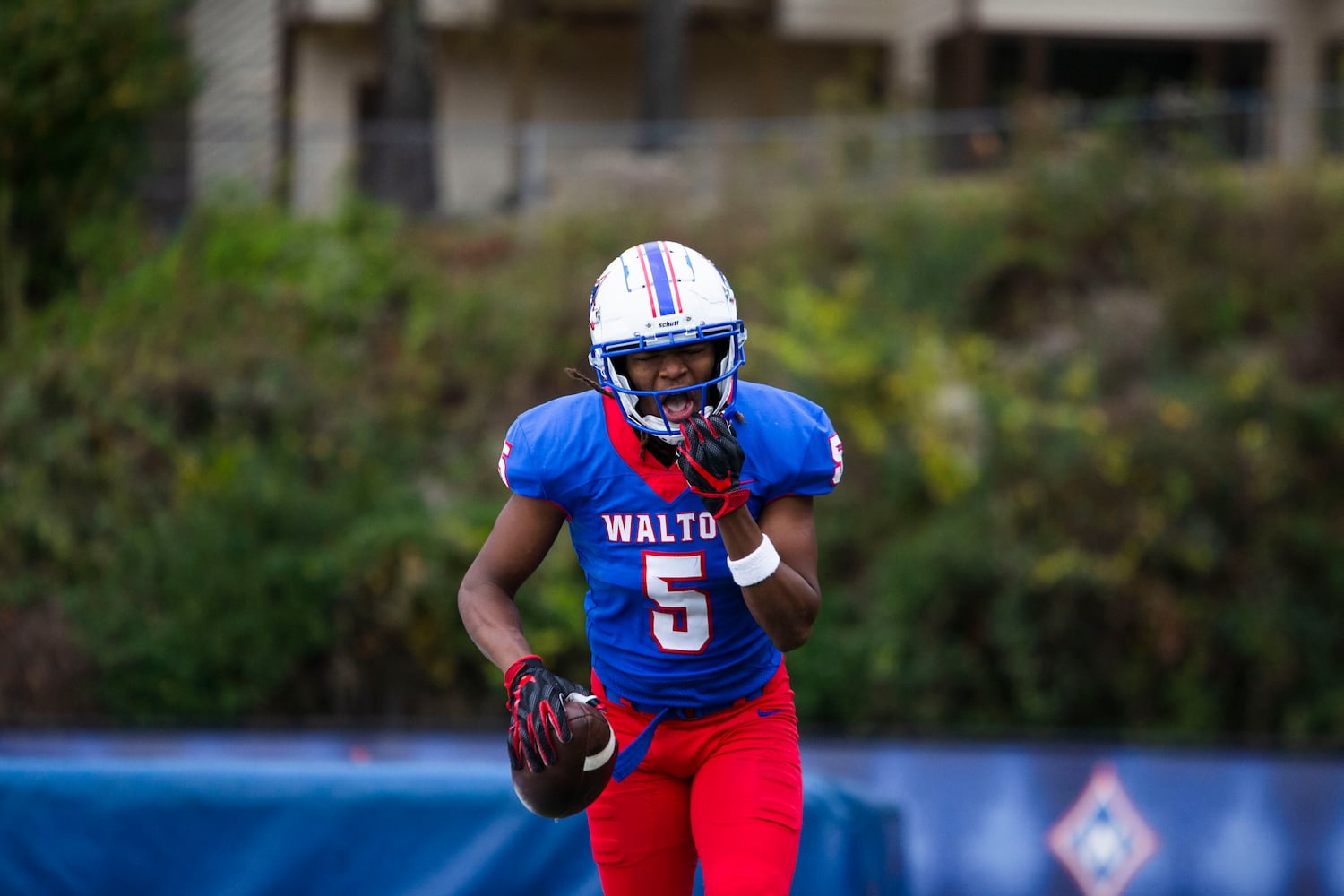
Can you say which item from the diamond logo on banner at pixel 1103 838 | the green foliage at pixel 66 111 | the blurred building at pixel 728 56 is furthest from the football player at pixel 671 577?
the blurred building at pixel 728 56

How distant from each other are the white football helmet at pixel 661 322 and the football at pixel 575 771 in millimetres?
703

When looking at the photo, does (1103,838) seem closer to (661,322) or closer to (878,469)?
(878,469)

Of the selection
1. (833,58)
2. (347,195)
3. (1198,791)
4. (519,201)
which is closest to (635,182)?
(519,201)

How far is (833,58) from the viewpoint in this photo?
62.6 ft

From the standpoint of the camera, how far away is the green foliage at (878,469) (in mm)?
9742

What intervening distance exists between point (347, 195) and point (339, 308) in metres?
1.43

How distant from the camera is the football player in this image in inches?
131

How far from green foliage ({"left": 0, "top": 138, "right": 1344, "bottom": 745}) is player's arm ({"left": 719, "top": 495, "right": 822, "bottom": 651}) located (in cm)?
642

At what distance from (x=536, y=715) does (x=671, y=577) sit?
505 millimetres

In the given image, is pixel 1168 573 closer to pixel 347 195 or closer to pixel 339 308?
pixel 339 308

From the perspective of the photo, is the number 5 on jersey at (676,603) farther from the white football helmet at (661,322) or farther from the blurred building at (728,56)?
the blurred building at (728,56)

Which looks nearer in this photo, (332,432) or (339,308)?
(332,432)

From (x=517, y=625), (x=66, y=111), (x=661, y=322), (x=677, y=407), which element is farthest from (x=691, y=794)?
(x=66, y=111)

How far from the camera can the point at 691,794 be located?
3637mm
